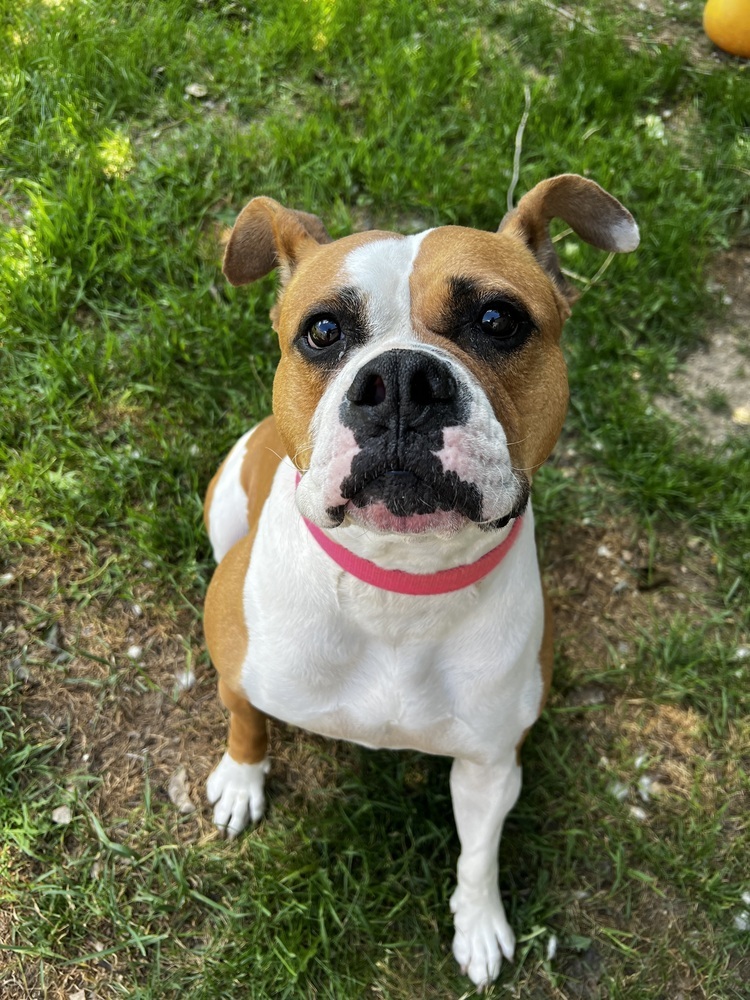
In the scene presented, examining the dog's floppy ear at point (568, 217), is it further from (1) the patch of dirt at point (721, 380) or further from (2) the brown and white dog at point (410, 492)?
(1) the patch of dirt at point (721, 380)

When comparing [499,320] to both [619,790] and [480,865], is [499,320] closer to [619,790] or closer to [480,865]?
[480,865]

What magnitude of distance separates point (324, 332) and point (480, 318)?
396 millimetres

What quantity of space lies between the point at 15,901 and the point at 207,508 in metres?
1.58

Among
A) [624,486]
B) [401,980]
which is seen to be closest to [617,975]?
[401,980]

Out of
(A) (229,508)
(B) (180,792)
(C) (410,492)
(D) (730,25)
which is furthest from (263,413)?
(D) (730,25)

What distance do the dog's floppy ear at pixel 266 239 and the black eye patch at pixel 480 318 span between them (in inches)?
25.7

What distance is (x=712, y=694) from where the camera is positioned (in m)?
3.73

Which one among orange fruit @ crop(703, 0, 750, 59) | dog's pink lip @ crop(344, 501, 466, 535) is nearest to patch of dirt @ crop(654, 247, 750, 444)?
orange fruit @ crop(703, 0, 750, 59)

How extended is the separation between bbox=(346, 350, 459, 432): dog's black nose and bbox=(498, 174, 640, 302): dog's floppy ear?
2.89 ft

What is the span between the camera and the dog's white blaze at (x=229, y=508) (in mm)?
3293

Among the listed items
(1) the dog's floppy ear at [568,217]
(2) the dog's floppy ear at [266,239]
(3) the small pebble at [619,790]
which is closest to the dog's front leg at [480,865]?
(3) the small pebble at [619,790]

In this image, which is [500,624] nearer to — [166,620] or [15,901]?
[166,620]

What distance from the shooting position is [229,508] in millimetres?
3324

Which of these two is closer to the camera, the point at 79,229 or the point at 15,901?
→ the point at 15,901
